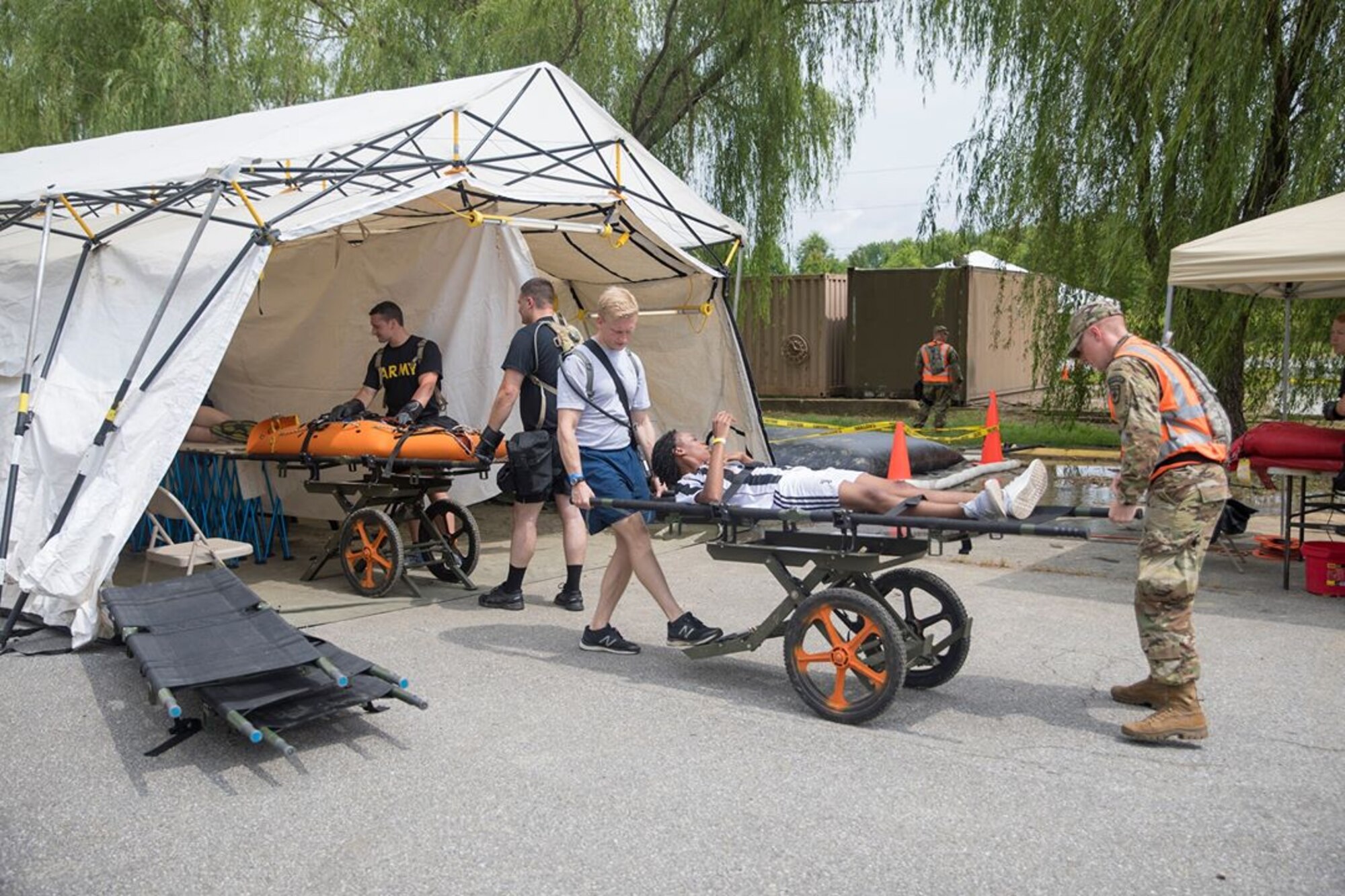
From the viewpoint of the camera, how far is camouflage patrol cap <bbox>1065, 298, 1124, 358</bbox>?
4945 mm

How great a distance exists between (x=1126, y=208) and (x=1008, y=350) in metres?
12.7

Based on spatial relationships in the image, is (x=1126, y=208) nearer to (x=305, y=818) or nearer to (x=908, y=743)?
(x=908, y=743)

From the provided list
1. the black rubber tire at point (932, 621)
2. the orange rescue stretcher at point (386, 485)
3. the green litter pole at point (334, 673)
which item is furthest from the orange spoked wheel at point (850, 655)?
the orange rescue stretcher at point (386, 485)

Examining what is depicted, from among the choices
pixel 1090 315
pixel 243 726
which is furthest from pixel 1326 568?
pixel 243 726

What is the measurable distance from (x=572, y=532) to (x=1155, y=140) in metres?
7.52

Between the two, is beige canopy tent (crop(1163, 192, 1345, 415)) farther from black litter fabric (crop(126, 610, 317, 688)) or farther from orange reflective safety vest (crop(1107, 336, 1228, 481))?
black litter fabric (crop(126, 610, 317, 688))

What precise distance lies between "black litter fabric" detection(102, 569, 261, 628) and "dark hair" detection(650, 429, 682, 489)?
207 cm

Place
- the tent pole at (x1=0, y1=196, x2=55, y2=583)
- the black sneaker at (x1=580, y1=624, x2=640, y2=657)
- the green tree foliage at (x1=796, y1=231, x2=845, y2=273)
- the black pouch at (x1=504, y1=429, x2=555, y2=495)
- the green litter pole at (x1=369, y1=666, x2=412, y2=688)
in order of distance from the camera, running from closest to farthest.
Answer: the green litter pole at (x1=369, y1=666, x2=412, y2=688)
the black sneaker at (x1=580, y1=624, x2=640, y2=657)
the tent pole at (x1=0, y1=196, x2=55, y2=583)
the black pouch at (x1=504, y1=429, x2=555, y2=495)
the green tree foliage at (x1=796, y1=231, x2=845, y2=273)

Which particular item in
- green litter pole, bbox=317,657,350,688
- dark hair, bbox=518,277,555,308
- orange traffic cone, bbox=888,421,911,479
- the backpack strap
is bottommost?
green litter pole, bbox=317,657,350,688

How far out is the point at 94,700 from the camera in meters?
5.30

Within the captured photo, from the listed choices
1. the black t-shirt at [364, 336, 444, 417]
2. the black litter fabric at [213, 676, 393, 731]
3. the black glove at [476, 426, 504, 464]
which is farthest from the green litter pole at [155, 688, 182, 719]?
the black t-shirt at [364, 336, 444, 417]

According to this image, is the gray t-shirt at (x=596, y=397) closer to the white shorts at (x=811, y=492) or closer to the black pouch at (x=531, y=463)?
the black pouch at (x=531, y=463)

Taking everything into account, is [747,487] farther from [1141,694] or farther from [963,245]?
[963,245]

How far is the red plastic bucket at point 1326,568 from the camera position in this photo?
292 inches
